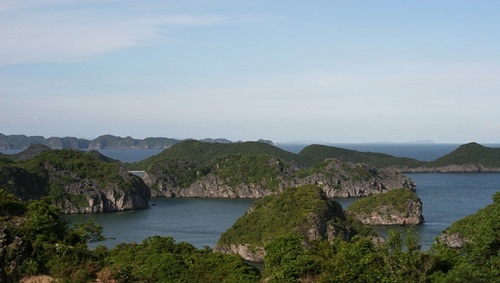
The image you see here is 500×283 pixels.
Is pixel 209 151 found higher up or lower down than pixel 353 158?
higher up

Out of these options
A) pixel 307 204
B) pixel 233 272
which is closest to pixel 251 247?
pixel 307 204

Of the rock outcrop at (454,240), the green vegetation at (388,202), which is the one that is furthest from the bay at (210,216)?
the green vegetation at (388,202)

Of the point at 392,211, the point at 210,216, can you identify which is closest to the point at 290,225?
the point at 392,211

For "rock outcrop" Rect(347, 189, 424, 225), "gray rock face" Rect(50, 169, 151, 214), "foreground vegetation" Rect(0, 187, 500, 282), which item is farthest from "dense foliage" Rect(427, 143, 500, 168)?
"foreground vegetation" Rect(0, 187, 500, 282)

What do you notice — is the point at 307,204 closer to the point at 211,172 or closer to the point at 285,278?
the point at 285,278

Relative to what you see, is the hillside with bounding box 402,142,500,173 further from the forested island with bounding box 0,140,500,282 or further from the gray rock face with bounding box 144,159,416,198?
the gray rock face with bounding box 144,159,416,198

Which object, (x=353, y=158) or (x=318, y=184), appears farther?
(x=353, y=158)

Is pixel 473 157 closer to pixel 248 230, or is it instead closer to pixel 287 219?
pixel 287 219
